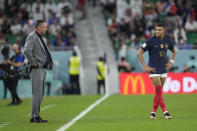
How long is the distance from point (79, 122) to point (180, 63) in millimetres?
16265

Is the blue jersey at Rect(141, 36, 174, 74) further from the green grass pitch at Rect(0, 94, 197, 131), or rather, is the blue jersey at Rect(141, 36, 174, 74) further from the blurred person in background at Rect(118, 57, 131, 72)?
the blurred person in background at Rect(118, 57, 131, 72)

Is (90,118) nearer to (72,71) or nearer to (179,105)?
(179,105)

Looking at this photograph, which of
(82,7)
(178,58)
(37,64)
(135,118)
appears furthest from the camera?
(82,7)

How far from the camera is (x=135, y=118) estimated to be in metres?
14.4

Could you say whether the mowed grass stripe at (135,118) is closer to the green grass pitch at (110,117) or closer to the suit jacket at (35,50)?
the green grass pitch at (110,117)

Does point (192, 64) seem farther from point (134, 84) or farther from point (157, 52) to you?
point (157, 52)

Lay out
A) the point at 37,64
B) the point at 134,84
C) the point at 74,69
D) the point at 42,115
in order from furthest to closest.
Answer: the point at 74,69
the point at 134,84
the point at 42,115
the point at 37,64

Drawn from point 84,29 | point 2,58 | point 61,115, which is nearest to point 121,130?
point 61,115

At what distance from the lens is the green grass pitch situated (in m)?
12.1

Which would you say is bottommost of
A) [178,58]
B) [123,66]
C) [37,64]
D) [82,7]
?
[37,64]

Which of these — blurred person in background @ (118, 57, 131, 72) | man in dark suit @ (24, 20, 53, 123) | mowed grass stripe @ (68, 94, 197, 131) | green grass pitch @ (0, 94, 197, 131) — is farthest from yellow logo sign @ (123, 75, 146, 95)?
man in dark suit @ (24, 20, 53, 123)

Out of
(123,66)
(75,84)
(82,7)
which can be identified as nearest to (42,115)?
(75,84)

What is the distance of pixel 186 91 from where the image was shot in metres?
26.6

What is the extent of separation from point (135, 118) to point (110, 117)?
751 millimetres
